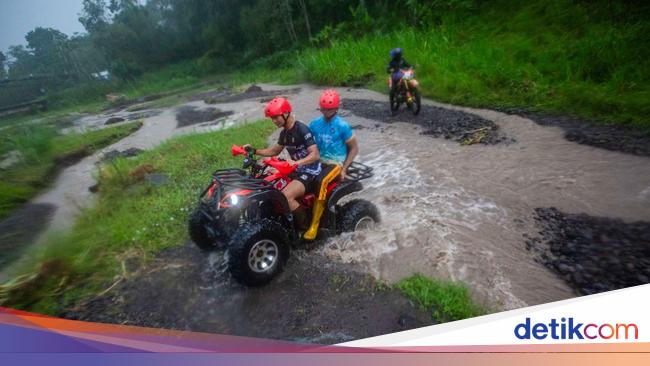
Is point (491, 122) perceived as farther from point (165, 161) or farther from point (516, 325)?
point (165, 161)

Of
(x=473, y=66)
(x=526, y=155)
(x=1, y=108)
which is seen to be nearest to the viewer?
(x=1, y=108)

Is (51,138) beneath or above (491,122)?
above

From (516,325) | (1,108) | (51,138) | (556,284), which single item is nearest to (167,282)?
(1,108)

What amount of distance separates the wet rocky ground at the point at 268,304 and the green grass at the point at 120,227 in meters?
0.26

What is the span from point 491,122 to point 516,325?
18.5ft

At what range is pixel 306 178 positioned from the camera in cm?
362

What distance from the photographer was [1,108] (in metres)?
3.07

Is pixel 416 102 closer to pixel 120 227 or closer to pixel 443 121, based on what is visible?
pixel 443 121

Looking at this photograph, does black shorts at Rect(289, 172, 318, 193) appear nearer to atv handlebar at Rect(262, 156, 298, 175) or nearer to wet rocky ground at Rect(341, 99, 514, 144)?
atv handlebar at Rect(262, 156, 298, 175)

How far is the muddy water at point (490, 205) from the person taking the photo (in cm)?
276

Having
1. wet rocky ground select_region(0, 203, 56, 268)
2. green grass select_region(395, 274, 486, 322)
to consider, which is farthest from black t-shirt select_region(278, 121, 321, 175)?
wet rocky ground select_region(0, 203, 56, 268)

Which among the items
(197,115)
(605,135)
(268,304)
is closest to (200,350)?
(268,304)

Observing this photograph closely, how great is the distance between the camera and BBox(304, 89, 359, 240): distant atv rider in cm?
358

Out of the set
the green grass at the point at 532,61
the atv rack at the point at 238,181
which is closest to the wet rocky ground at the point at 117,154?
the atv rack at the point at 238,181
